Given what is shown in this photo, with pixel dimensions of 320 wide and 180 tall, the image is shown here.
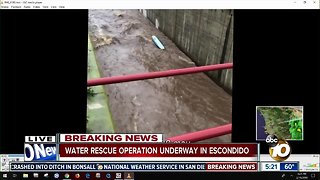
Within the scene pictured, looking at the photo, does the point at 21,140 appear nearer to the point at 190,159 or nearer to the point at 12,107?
the point at 12,107

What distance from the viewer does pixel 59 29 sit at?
1.43m

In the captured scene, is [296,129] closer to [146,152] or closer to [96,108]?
[146,152]

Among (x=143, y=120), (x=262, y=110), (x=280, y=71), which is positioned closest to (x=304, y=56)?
(x=280, y=71)

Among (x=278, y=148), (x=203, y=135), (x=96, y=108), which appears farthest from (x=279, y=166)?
(x=96, y=108)

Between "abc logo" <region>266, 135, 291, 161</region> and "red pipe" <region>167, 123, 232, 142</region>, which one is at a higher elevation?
"red pipe" <region>167, 123, 232, 142</region>

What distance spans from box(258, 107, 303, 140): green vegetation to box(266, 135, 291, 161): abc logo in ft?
0.07

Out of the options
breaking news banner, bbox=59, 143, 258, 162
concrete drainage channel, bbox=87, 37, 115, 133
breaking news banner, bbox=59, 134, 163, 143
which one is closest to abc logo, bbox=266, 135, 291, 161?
breaking news banner, bbox=59, 143, 258, 162

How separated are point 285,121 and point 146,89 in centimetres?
93

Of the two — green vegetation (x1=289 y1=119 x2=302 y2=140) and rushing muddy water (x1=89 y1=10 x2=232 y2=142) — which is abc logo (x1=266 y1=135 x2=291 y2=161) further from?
rushing muddy water (x1=89 y1=10 x2=232 y2=142)

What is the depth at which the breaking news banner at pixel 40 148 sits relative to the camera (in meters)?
1.39

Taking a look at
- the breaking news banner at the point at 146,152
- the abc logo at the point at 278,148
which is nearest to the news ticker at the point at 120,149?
the breaking news banner at the point at 146,152

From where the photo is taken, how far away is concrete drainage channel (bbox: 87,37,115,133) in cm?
147

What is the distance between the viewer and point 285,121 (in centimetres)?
143

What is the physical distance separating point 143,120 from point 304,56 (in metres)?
0.78
